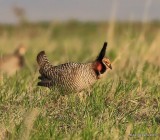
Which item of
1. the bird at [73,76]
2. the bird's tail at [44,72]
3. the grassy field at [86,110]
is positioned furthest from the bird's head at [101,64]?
the bird's tail at [44,72]

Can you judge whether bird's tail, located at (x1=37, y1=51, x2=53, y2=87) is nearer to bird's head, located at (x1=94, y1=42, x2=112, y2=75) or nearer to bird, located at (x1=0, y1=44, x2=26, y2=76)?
bird's head, located at (x1=94, y1=42, x2=112, y2=75)

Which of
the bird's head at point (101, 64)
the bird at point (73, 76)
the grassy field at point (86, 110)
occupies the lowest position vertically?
the grassy field at point (86, 110)

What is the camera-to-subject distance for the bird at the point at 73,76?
19.5 ft

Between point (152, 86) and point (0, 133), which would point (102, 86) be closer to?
point (152, 86)

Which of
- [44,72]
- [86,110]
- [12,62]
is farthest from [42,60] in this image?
[12,62]

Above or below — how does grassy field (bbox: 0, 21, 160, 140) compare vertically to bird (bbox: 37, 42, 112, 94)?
below

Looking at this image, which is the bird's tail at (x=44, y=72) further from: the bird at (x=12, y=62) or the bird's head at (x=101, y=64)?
the bird at (x=12, y=62)

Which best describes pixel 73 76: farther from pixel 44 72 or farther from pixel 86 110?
pixel 86 110

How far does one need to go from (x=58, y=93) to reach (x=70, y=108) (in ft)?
1.91

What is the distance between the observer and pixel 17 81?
20.5 ft

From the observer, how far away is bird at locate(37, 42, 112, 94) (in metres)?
5.94

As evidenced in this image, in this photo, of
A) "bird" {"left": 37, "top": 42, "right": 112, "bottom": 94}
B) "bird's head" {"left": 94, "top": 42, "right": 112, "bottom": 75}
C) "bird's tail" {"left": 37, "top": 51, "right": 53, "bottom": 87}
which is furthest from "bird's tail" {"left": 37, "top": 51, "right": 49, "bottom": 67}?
"bird's head" {"left": 94, "top": 42, "right": 112, "bottom": 75}

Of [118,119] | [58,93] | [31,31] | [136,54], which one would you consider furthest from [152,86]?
[31,31]

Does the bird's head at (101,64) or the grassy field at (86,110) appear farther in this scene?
the bird's head at (101,64)
